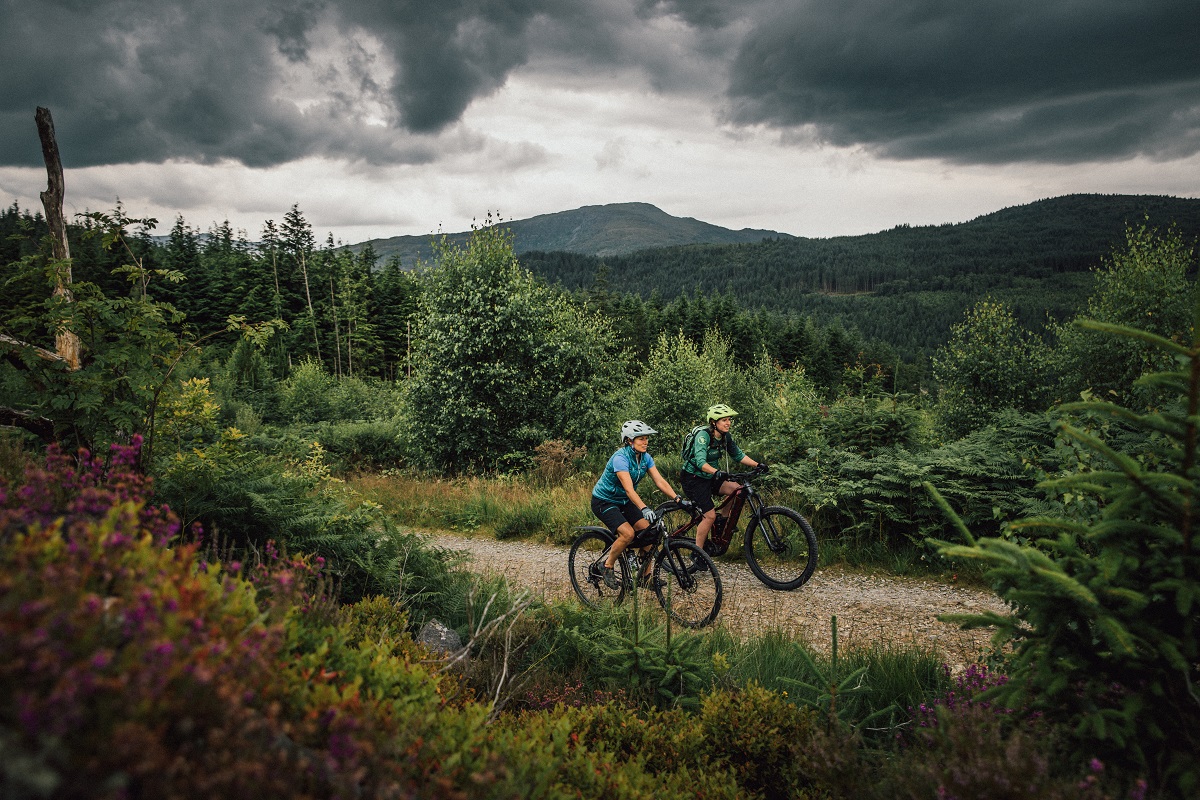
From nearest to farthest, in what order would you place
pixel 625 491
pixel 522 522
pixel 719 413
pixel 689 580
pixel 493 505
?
pixel 689 580 → pixel 625 491 → pixel 719 413 → pixel 522 522 → pixel 493 505

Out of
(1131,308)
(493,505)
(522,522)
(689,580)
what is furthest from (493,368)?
(1131,308)

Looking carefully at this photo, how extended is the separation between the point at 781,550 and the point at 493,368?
10.6 m

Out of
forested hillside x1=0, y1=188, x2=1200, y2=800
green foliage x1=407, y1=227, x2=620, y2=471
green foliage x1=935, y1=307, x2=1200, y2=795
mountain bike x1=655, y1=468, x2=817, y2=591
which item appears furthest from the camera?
green foliage x1=407, y1=227, x2=620, y2=471

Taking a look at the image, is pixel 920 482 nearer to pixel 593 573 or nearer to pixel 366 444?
pixel 593 573

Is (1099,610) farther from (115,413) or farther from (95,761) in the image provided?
(115,413)

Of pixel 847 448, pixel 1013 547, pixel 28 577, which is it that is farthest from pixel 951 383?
pixel 28 577

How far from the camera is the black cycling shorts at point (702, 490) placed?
303 inches

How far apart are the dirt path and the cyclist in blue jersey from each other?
0.81 metres

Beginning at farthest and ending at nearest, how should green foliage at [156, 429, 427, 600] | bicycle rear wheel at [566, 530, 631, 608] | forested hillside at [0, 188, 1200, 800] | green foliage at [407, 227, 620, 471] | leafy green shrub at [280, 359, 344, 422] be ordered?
leafy green shrub at [280, 359, 344, 422]
green foliage at [407, 227, 620, 471]
bicycle rear wheel at [566, 530, 631, 608]
green foliage at [156, 429, 427, 600]
forested hillside at [0, 188, 1200, 800]

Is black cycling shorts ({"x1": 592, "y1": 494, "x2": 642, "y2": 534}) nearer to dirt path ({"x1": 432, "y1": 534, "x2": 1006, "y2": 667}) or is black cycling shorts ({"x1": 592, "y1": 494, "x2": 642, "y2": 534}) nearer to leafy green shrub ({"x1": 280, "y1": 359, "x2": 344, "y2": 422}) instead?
dirt path ({"x1": 432, "y1": 534, "x2": 1006, "y2": 667})

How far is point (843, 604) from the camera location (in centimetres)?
715

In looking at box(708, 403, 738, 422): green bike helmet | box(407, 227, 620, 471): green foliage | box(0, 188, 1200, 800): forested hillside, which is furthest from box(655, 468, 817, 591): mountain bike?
box(407, 227, 620, 471): green foliage

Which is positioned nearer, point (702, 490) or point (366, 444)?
point (702, 490)

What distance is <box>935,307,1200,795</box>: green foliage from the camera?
223 centimetres
